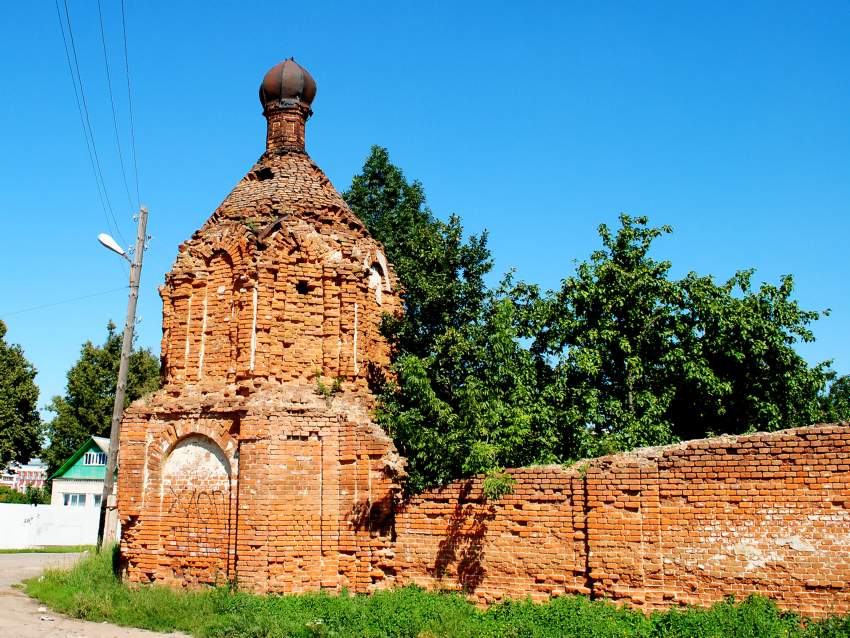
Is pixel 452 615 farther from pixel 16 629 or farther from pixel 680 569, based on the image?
pixel 16 629

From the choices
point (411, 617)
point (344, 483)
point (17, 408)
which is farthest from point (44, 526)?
point (411, 617)

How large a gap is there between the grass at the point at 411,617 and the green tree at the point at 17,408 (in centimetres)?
2193

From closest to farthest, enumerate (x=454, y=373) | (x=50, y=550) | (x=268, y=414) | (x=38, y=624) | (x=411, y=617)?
(x=411, y=617), (x=38, y=624), (x=268, y=414), (x=454, y=373), (x=50, y=550)

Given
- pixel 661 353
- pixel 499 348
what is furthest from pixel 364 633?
pixel 661 353

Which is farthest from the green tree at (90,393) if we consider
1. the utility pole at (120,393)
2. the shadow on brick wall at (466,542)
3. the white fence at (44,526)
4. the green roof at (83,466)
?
the shadow on brick wall at (466,542)

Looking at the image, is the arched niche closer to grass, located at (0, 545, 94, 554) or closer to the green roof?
grass, located at (0, 545, 94, 554)

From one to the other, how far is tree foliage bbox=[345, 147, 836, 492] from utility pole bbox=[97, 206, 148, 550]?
6132 mm

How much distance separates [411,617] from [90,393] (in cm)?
2989

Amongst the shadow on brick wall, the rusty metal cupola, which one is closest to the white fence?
the rusty metal cupola

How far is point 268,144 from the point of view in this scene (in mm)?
15086

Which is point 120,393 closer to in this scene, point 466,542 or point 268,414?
point 268,414

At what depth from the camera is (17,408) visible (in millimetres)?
31016

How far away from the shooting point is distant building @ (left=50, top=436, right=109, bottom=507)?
33.7 m

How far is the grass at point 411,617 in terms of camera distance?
28.5ft
